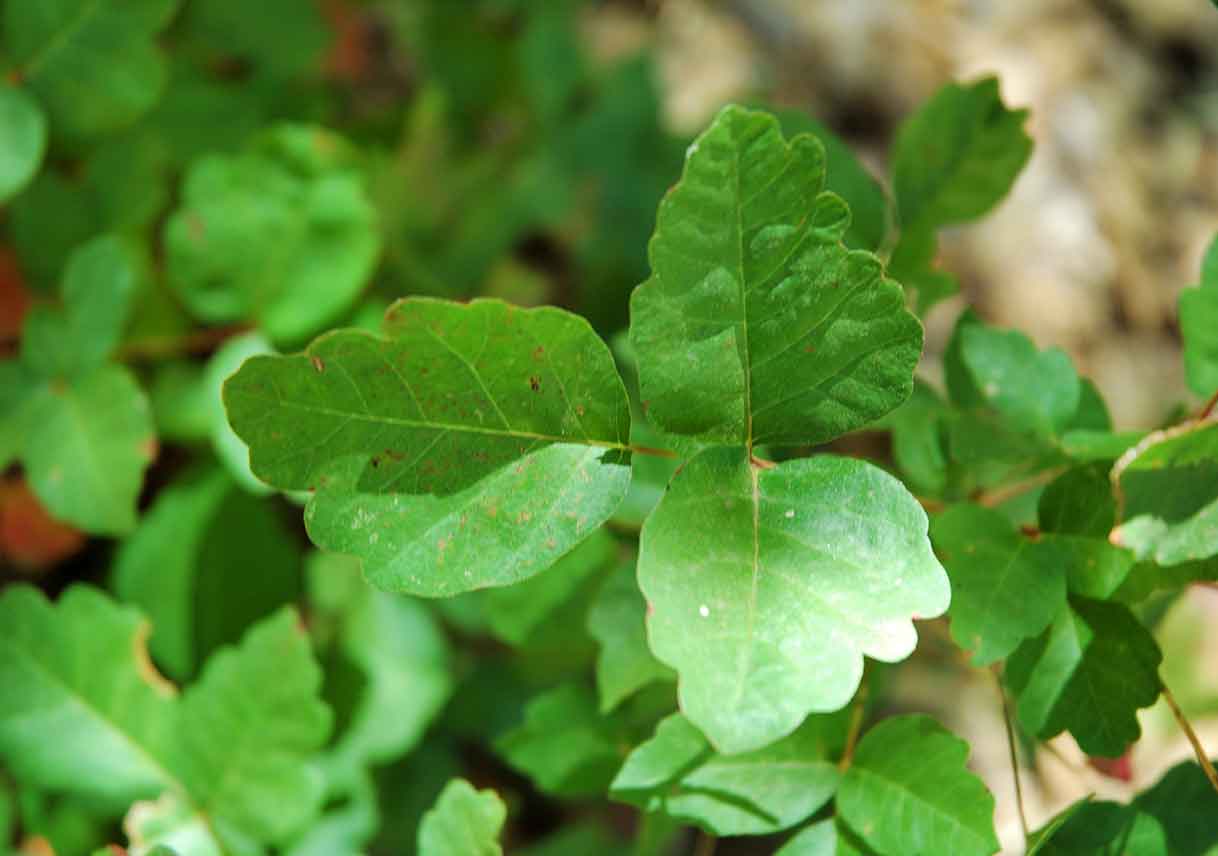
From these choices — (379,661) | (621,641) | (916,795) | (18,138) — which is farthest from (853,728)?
(18,138)

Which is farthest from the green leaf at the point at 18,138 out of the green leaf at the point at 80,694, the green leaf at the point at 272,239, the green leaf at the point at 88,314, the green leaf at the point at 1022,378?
the green leaf at the point at 1022,378

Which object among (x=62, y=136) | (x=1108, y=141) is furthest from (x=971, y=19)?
(x=62, y=136)

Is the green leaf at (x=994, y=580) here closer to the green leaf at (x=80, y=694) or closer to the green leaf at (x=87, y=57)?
the green leaf at (x=80, y=694)

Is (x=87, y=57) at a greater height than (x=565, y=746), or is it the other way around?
(x=87, y=57)

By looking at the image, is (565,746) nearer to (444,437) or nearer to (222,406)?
(444,437)

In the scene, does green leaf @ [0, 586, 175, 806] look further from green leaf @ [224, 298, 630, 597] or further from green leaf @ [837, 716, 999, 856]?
green leaf @ [837, 716, 999, 856]
